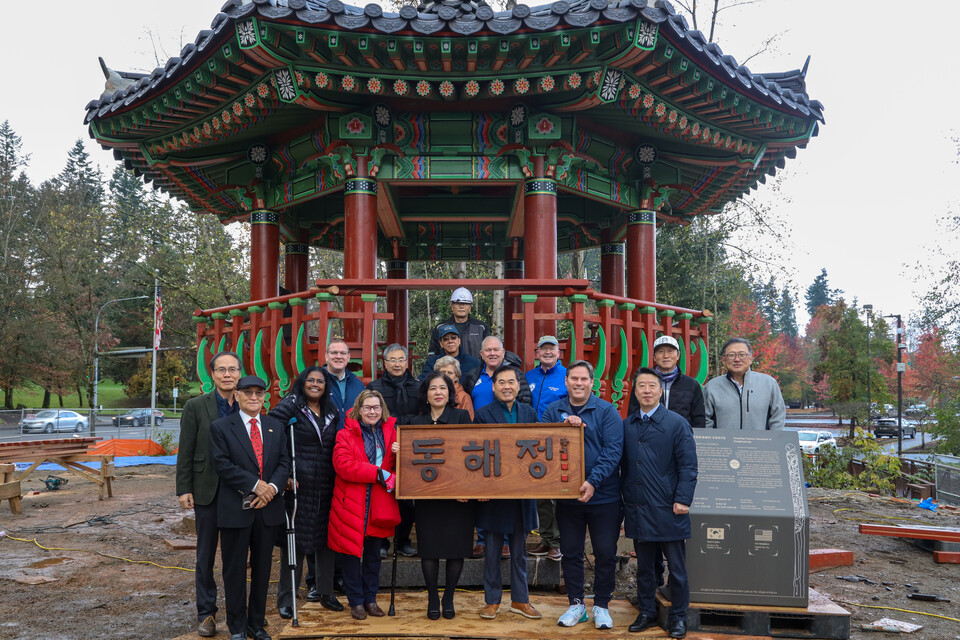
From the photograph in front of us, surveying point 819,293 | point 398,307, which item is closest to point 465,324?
point 398,307

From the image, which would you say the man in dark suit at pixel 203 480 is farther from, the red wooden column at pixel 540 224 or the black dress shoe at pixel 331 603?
the red wooden column at pixel 540 224

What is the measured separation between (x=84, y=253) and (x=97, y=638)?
110 feet

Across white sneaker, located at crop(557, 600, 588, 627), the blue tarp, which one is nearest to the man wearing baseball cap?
white sneaker, located at crop(557, 600, 588, 627)

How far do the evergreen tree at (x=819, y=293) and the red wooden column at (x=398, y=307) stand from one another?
75.6 meters

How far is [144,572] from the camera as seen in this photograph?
21.6ft

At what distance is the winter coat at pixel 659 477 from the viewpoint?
4.22m

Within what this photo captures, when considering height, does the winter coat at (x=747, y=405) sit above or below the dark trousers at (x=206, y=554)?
above

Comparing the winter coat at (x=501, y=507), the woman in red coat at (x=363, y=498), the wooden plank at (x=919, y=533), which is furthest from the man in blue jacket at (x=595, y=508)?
the wooden plank at (x=919, y=533)

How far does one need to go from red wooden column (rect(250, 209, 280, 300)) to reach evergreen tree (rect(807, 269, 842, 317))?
78.7 m

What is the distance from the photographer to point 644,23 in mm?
5855

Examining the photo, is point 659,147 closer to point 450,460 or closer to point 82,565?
point 450,460

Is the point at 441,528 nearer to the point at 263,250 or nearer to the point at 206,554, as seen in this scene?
the point at 206,554

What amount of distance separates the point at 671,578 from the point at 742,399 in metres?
1.49

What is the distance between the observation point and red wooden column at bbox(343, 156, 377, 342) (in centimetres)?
730
